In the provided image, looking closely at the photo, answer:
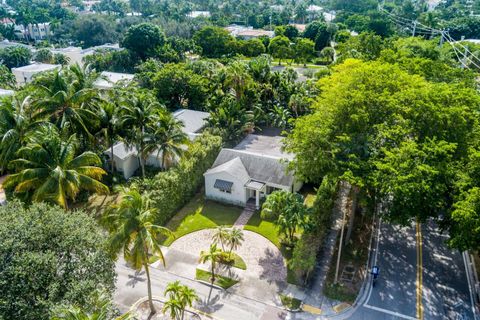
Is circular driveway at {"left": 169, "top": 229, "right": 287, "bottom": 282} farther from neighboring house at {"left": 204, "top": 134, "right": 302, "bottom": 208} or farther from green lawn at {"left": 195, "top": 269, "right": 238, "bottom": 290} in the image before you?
neighboring house at {"left": 204, "top": 134, "right": 302, "bottom": 208}

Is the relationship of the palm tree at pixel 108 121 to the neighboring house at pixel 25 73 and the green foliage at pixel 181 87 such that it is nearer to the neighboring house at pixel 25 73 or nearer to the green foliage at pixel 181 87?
the green foliage at pixel 181 87

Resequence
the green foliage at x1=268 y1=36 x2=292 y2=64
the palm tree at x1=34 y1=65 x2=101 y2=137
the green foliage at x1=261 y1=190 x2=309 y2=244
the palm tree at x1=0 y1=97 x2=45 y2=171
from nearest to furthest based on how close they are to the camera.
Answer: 1. the green foliage at x1=261 y1=190 x2=309 y2=244
2. the palm tree at x1=0 y1=97 x2=45 y2=171
3. the palm tree at x1=34 y1=65 x2=101 y2=137
4. the green foliage at x1=268 y1=36 x2=292 y2=64

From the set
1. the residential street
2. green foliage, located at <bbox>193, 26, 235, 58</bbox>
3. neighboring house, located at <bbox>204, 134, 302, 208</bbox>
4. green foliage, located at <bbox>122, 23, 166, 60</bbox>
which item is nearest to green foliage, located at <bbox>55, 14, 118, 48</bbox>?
green foliage, located at <bbox>122, 23, 166, 60</bbox>

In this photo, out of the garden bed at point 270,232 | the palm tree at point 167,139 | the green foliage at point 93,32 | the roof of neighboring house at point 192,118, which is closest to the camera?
the garden bed at point 270,232

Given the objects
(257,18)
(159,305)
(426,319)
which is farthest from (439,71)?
(257,18)

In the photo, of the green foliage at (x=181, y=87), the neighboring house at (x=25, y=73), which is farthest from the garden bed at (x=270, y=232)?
the neighboring house at (x=25, y=73)

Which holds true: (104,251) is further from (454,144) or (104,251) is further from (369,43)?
(369,43)

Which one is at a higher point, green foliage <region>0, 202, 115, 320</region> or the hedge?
green foliage <region>0, 202, 115, 320</region>
